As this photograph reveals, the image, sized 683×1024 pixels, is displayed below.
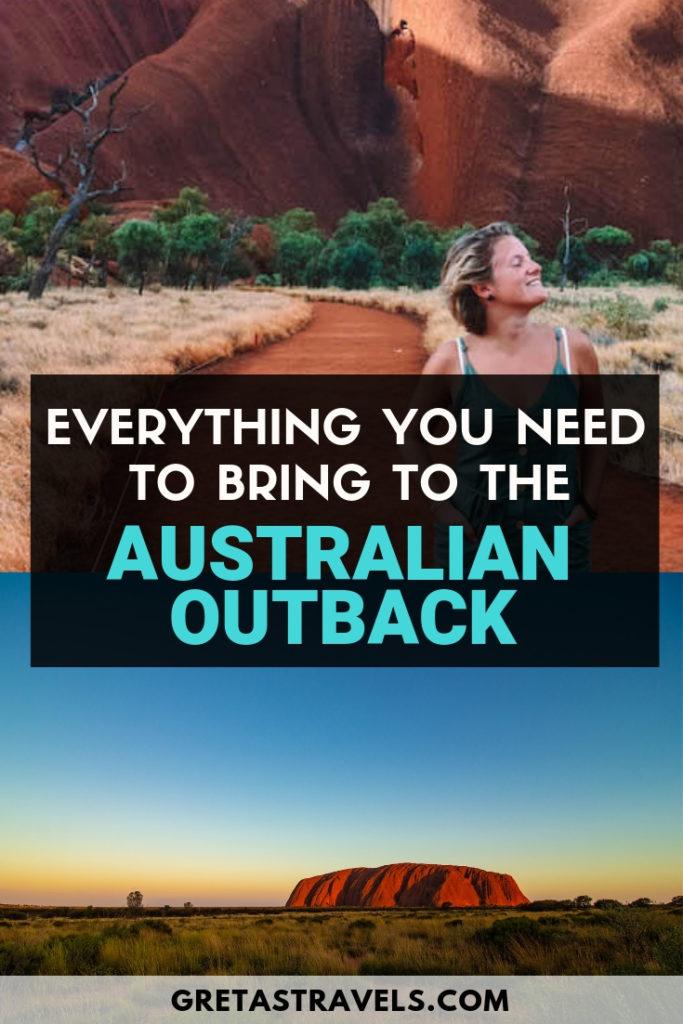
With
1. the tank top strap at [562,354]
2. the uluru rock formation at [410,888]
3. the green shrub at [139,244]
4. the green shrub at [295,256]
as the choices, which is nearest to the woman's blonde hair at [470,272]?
the tank top strap at [562,354]

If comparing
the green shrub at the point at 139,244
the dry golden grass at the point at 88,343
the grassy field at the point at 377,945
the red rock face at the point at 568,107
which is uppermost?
the red rock face at the point at 568,107

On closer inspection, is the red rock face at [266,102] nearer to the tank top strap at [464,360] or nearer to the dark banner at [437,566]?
the dark banner at [437,566]

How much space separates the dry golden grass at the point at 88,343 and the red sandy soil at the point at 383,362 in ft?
1.19

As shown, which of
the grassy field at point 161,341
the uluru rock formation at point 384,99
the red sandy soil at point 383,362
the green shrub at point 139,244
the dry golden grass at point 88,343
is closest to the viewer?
the red sandy soil at point 383,362

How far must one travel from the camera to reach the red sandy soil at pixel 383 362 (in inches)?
216

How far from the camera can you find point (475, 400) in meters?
2.24

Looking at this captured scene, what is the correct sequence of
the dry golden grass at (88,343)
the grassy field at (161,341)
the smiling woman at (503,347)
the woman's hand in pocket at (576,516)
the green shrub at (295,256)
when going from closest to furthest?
the smiling woman at (503,347)
the woman's hand in pocket at (576,516)
the dry golden grass at (88,343)
the grassy field at (161,341)
the green shrub at (295,256)

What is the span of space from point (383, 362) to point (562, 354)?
9.81 meters

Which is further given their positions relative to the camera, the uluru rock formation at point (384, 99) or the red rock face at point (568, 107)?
the uluru rock formation at point (384, 99)

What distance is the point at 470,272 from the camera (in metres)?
2.24

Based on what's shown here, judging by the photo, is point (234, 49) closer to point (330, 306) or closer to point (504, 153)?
point (504, 153)

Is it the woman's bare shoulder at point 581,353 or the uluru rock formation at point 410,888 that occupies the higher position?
the woman's bare shoulder at point 581,353

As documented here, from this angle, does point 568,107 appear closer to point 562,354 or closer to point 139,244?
point 139,244

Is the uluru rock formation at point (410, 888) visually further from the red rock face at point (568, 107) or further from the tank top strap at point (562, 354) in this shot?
the red rock face at point (568, 107)
